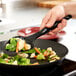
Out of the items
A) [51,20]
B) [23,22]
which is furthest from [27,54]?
[23,22]

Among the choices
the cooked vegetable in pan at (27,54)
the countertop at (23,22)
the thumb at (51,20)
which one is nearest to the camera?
the cooked vegetable in pan at (27,54)

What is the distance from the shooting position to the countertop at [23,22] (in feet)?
4.43

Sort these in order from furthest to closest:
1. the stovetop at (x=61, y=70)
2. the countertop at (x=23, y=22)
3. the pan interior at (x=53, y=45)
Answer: the countertop at (x=23, y=22) < the pan interior at (x=53, y=45) < the stovetop at (x=61, y=70)

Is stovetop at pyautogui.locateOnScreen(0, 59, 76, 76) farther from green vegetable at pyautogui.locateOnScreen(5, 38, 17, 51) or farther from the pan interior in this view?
green vegetable at pyautogui.locateOnScreen(5, 38, 17, 51)

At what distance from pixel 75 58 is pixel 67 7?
1.98 ft

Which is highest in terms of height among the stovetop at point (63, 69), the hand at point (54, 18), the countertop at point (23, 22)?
the hand at point (54, 18)

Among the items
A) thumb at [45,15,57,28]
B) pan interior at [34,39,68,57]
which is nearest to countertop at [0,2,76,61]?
pan interior at [34,39,68,57]

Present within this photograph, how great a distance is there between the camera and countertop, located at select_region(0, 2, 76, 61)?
135cm

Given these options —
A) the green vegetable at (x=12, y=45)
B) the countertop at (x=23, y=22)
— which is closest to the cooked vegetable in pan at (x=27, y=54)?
the green vegetable at (x=12, y=45)

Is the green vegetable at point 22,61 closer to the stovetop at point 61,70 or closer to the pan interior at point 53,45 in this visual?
the stovetop at point 61,70

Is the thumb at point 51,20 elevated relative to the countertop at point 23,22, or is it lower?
elevated

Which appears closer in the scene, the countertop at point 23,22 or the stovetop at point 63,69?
the stovetop at point 63,69

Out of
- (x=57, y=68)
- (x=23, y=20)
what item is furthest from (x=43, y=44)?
(x=23, y=20)

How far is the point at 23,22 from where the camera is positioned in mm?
1943
